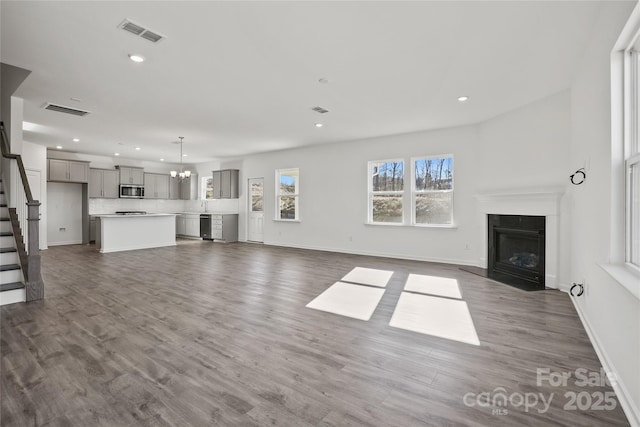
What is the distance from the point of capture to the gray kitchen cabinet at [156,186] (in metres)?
10.4

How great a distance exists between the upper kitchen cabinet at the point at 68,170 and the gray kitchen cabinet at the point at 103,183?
0.71 ft

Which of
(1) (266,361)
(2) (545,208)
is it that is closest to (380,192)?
(2) (545,208)

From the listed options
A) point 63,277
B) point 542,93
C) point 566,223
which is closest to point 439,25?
point 542,93

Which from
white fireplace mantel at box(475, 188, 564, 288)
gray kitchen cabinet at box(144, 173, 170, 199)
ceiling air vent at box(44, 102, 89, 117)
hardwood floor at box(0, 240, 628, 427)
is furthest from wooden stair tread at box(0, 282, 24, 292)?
gray kitchen cabinet at box(144, 173, 170, 199)

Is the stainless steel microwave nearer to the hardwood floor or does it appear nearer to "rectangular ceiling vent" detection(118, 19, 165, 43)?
the hardwood floor

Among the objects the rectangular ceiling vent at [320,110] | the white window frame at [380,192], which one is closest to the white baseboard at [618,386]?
the white window frame at [380,192]

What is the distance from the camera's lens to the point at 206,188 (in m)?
11.3

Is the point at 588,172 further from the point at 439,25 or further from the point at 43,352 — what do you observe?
the point at 43,352

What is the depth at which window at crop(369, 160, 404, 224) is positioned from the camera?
6.74 m

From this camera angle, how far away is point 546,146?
443 cm

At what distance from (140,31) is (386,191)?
17.5 feet

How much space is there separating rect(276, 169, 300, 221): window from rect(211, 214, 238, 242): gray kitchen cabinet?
6.16 ft

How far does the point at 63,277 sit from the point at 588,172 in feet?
23.1

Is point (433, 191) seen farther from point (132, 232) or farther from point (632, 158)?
point (132, 232)
